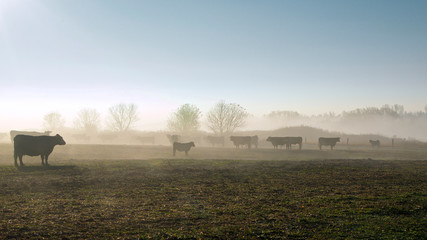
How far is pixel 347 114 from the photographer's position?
17325 cm

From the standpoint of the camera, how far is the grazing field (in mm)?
9320

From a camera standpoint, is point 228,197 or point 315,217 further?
point 228,197

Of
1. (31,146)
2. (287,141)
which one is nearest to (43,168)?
(31,146)

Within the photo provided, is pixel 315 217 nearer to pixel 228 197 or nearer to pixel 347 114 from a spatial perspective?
pixel 228 197

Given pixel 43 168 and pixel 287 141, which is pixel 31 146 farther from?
pixel 287 141

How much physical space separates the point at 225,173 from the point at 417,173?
41.8 ft

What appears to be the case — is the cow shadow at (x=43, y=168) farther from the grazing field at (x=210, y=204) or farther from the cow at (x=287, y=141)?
the cow at (x=287, y=141)

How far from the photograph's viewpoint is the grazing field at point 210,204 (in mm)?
9320

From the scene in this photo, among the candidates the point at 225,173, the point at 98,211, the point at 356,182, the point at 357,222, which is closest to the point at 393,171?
the point at 356,182

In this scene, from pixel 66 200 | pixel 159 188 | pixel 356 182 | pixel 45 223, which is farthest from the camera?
pixel 356 182

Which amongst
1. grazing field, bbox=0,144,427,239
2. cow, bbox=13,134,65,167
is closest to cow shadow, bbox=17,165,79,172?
grazing field, bbox=0,144,427,239

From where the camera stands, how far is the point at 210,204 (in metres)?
12.5

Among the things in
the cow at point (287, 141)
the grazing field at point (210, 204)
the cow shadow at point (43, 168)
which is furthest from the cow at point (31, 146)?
the cow at point (287, 141)

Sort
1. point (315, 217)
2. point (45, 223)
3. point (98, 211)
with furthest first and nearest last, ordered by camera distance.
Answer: point (98, 211), point (315, 217), point (45, 223)
